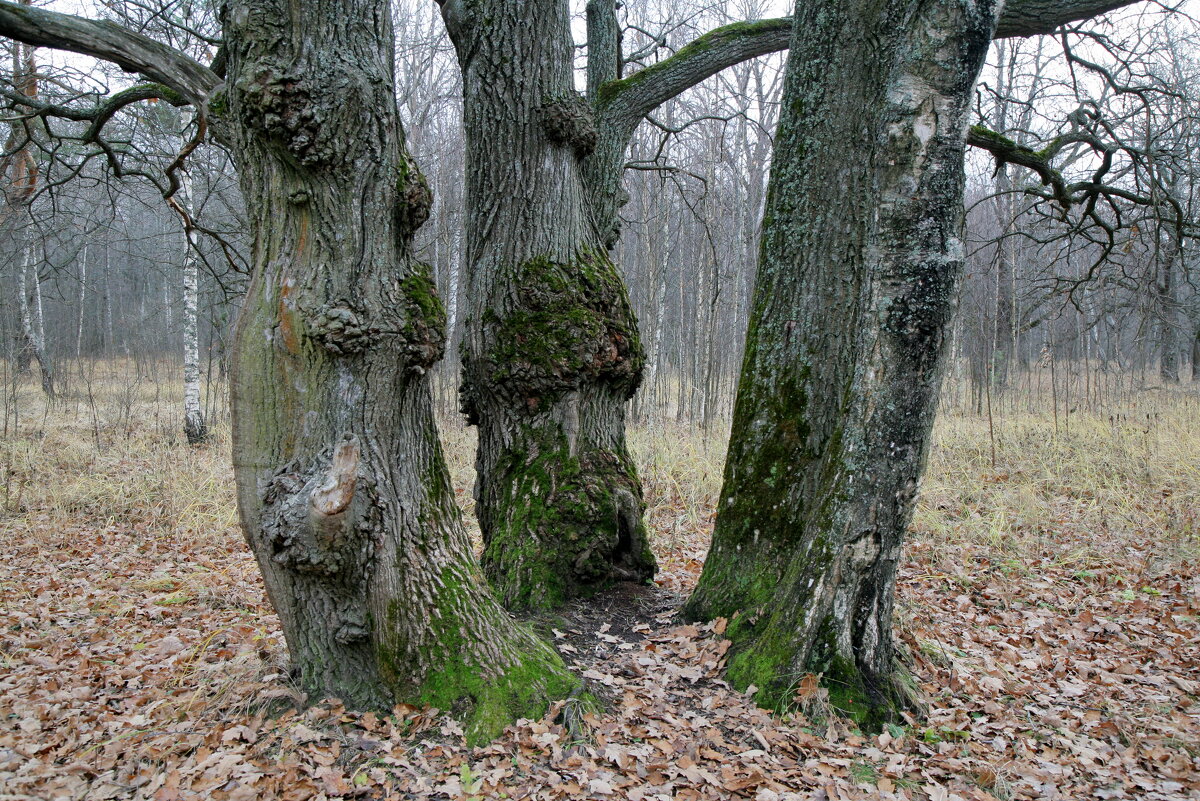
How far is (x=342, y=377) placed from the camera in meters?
2.73

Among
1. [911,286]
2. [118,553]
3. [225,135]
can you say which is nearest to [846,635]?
[911,286]

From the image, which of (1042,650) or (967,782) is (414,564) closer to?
(967,782)

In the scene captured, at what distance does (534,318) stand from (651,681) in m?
2.04

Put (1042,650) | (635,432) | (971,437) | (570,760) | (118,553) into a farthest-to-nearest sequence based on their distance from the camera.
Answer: (635,432), (971,437), (118,553), (1042,650), (570,760)

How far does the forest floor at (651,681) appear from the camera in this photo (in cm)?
260

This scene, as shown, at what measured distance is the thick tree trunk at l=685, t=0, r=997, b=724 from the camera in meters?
2.90

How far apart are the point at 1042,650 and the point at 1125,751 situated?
3.87 feet

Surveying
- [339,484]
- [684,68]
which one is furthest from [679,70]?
[339,484]

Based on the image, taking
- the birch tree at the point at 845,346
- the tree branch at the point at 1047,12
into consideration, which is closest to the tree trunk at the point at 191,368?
the birch tree at the point at 845,346

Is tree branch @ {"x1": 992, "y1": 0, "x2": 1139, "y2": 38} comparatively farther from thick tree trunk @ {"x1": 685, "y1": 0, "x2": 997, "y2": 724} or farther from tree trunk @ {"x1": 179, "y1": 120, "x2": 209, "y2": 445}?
tree trunk @ {"x1": 179, "y1": 120, "x2": 209, "y2": 445}

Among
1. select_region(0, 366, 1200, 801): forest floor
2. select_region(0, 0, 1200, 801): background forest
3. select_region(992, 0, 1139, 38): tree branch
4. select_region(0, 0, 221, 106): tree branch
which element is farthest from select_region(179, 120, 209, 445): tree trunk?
select_region(992, 0, 1139, 38): tree branch

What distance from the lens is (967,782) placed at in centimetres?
274

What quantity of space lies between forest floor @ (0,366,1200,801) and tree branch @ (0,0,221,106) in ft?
→ 9.61

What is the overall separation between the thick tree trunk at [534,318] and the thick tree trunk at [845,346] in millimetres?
817
